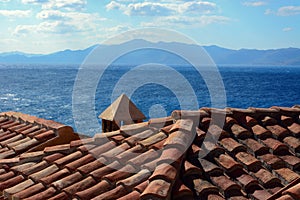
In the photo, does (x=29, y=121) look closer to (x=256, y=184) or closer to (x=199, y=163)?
(x=199, y=163)

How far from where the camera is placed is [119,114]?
923 centimetres

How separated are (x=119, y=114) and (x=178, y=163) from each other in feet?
14.6

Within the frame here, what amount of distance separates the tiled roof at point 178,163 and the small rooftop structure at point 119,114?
97.9 inches

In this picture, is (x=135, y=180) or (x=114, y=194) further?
(x=135, y=180)

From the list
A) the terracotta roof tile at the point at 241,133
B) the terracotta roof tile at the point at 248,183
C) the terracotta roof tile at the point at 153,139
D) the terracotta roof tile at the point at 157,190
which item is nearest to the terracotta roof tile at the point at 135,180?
the terracotta roof tile at the point at 157,190

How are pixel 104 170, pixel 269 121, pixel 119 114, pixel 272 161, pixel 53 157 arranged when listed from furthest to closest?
pixel 119 114, pixel 53 157, pixel 269 121, pixel 104 170, pixel 272 161

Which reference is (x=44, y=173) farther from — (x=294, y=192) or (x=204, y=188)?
(x=294, y=192)

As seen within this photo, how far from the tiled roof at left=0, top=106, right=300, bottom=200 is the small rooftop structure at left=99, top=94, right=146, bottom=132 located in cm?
249

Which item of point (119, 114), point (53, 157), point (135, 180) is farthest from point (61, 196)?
point (119, 114)

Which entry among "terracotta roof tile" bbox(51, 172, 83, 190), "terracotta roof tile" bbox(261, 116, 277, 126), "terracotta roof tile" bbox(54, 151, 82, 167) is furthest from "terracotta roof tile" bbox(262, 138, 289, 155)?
"terracotta roof tile" bbox(54, 151, 82, 167)

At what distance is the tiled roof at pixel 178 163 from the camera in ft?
15.5

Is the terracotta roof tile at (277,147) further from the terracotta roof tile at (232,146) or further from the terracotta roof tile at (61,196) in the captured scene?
the terracotta roof tile at (61,196)

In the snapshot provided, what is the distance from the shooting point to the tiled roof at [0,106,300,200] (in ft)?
15.5

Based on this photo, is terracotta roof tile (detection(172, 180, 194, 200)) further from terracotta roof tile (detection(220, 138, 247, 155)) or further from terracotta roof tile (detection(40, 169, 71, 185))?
terracotta roof tile (detection(40, 169, 71, 185))
